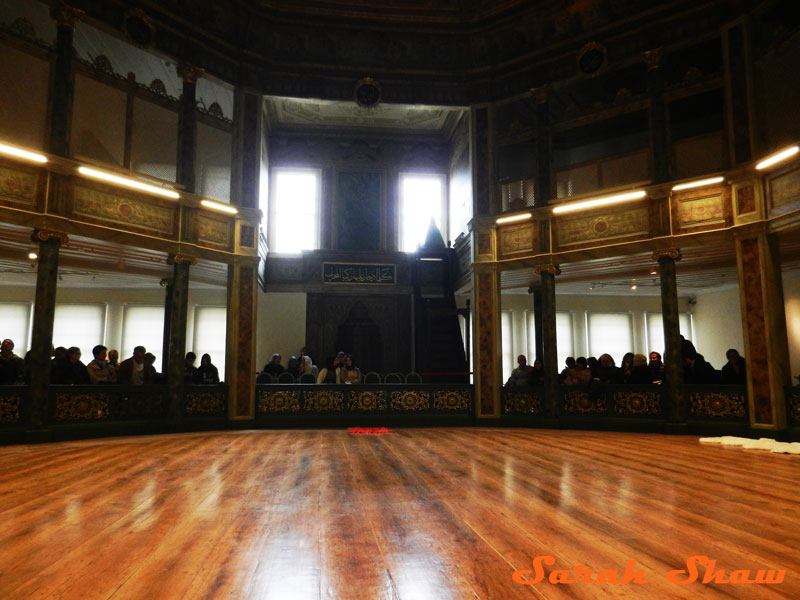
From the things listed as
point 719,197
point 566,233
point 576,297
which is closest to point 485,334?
point 566,233

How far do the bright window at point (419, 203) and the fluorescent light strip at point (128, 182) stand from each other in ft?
21.5

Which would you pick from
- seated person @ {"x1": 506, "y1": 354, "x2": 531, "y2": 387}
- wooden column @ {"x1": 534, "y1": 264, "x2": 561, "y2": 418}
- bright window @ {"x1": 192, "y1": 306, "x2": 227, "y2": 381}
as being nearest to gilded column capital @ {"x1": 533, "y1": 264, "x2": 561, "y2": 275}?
wooden column @ {"x1": 534, "y1": 264, "x2": 561, "y2": 418}

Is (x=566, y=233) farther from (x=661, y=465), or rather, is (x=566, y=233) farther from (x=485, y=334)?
(x=661, y=465)

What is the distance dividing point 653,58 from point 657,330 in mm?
8875

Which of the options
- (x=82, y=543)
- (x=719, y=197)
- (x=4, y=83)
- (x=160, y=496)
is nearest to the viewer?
(x=82, y=543)

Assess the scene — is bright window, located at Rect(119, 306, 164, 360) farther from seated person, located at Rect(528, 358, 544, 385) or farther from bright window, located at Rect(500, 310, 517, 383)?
seated person, located at Rect(528, 358, 544, 385)

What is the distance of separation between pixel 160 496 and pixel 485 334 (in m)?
7.66

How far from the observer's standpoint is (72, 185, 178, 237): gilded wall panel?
8.71 m

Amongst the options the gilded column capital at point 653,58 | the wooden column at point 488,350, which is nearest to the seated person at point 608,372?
the wooden column at point 488,350

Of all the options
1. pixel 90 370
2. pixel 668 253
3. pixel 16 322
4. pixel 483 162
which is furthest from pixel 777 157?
pixel 16 322

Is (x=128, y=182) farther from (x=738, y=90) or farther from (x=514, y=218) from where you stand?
(x=738, y=90)

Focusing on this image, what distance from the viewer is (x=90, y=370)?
29.7 feet

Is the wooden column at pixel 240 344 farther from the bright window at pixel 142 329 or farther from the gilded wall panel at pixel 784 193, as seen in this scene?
the gilded wall panel at pixel 784 193

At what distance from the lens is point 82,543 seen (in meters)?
3.03
